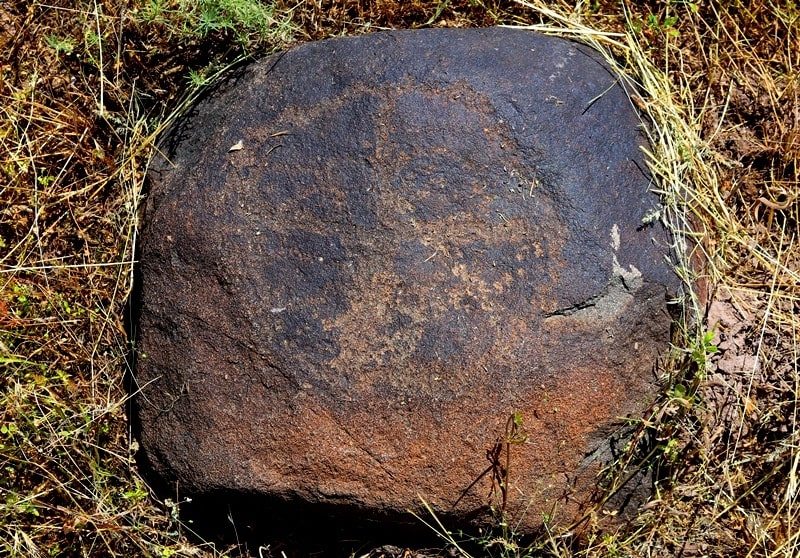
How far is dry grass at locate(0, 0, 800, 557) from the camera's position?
2.55 meters

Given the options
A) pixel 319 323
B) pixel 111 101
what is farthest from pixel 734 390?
pixel 111 101

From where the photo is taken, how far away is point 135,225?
2566 mm

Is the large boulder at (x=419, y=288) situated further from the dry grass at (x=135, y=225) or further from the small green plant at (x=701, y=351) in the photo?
the dry grass at (x=135, y=225)

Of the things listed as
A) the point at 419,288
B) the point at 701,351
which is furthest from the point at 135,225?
the point at 701,351

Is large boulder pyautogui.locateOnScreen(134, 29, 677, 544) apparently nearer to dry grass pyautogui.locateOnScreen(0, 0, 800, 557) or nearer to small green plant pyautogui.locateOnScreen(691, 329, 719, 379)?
small green plant pyautogui.locateOnScreen(691, 329, 719, 379)

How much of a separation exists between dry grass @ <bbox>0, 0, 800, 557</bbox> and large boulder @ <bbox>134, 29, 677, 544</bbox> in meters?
0.26

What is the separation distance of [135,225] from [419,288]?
104 cm

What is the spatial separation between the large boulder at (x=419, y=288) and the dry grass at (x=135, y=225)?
0.86 feet

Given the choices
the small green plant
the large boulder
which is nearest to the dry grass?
the small green plant

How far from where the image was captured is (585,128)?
2.28m

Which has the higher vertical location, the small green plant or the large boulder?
the large boulder

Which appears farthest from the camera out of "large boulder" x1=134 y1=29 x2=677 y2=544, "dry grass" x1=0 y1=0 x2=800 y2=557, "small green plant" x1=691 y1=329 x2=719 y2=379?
"dry grass" x1=0 y1=0 x2=800 y2=557

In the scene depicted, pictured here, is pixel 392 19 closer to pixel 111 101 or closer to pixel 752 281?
pixel 111 101

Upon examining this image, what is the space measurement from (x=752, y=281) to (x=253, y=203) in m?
1.78
